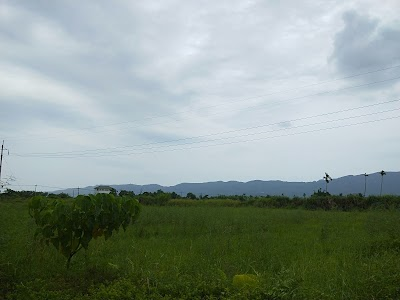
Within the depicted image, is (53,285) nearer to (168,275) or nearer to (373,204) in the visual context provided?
(168,275)

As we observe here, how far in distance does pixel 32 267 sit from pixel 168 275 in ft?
8.34

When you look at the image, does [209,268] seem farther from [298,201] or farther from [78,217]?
[298,201]

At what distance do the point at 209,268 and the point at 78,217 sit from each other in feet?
8.60

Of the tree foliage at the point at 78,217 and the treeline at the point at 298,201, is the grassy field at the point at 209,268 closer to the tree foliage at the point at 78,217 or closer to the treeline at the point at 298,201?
the tree foliage at the point at 78,217

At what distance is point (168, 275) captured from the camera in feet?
21.3

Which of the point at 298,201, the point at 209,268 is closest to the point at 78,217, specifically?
the point at 209,268

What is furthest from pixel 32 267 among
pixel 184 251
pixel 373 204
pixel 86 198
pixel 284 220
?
pixel 373 204

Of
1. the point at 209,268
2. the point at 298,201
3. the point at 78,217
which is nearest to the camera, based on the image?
the point at 78,217

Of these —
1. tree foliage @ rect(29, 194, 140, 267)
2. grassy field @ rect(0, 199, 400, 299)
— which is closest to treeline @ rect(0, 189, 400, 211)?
grassy field @ rect(0, 199, 400, 299)

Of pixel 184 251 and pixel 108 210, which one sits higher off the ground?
pixel 108 210

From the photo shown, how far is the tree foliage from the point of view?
250 inches

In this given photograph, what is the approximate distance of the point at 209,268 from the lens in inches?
293

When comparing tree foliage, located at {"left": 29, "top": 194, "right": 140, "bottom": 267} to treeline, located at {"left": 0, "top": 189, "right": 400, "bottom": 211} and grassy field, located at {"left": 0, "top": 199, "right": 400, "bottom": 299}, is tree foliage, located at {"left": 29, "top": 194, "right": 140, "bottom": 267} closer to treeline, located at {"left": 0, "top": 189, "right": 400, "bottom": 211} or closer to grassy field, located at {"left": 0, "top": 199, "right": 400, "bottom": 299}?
grassy field, located at {"left": 0, "top": 199, "right": 400, "bottom": 299}

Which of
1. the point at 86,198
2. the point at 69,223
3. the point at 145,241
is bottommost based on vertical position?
the point at 145,241
